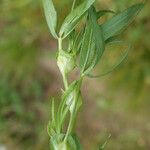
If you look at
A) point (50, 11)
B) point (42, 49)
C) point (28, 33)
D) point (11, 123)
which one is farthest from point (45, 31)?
point (50, 11)

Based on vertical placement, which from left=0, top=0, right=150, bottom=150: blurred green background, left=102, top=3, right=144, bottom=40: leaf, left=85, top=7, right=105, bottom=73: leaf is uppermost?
left=85, top=7, right=105, bottom=73: leaf

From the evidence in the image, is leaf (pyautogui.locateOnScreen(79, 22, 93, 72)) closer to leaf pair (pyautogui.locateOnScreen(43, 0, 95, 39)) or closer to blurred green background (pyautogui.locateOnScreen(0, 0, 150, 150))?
leaf pair (pyautogui.locateOnScreen(43, 0, 95, 39))

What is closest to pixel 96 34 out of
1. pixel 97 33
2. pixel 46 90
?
pixel 97 33

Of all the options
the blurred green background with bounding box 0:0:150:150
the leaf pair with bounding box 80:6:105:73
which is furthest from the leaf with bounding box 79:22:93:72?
the blurred green background with bounding box 0:0:150:150

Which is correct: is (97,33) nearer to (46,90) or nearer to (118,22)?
(118,22)

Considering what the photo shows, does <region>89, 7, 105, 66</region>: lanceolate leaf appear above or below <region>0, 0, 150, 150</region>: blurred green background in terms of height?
above

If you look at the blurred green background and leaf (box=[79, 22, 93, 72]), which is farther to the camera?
the blurred green background

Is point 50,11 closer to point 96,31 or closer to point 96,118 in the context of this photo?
point 96,31

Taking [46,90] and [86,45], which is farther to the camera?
[46,90]
